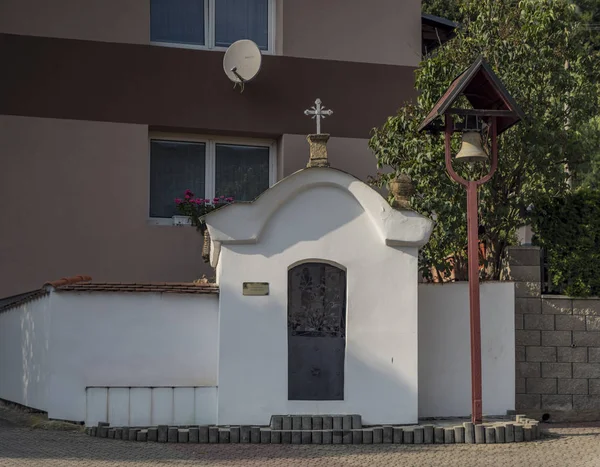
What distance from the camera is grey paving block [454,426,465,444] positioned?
1197cm

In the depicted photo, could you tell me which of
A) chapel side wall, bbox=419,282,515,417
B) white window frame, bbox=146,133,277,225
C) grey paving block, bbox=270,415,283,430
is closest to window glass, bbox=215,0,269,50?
white window frame, bbox=146,133,277,225

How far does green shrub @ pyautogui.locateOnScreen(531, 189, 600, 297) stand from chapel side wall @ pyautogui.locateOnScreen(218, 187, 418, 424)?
8.11 feet

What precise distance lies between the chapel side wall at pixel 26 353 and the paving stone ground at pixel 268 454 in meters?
0.96

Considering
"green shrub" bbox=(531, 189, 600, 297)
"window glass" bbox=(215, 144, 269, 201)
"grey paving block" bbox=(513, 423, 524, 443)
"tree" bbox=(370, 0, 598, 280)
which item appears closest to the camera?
"grey paving block" bbox=(513, 423, 524, 443)

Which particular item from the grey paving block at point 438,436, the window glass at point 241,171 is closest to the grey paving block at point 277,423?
the grey paving block at point 438,436

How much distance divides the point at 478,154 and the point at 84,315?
204 inches

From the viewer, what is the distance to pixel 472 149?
12.6m

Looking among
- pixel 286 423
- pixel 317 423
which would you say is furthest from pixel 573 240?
pixel 286 423

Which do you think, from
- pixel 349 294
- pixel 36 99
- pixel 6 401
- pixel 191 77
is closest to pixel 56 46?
pixel 36 99

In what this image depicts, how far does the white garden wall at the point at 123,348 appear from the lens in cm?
1246

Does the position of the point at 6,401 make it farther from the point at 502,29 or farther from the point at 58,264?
the point at 502,29

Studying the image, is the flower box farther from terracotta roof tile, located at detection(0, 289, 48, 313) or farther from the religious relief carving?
the religious relief carving

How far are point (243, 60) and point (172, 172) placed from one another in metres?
2.22

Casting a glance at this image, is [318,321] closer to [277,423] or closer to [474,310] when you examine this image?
[277,423]
